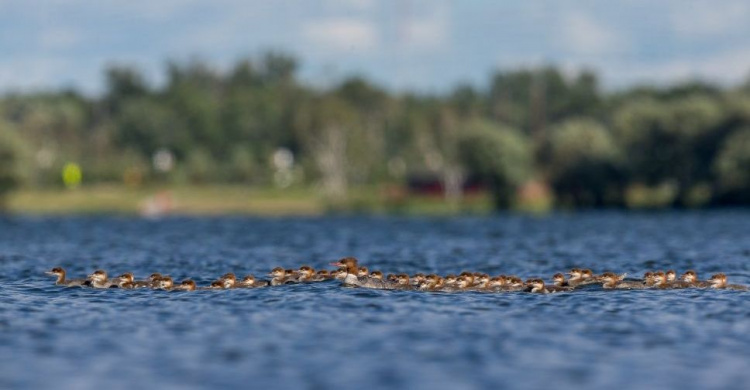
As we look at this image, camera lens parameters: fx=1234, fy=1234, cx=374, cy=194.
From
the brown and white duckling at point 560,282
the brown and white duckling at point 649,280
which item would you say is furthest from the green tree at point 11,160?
the brown and white duckling at point 649,280

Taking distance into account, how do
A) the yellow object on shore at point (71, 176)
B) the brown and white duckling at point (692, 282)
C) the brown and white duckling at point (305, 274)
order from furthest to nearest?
the yellow object on shore at point (71, 176)
the brown and white duckling at point (305, 274)
the brown and white duckling at point (692, 282)

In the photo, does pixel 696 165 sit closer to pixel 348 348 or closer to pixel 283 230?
pixel 283 230

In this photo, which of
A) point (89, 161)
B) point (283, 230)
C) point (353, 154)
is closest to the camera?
point (283, 230)

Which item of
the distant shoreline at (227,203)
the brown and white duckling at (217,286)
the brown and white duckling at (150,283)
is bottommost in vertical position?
the distant shoreline at (227,203)

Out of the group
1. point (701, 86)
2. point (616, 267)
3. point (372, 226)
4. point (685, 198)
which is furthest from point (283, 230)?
point (701, 86)

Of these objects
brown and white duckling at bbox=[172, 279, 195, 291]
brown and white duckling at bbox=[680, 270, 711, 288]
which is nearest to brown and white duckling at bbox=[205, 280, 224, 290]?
brown and white duckling at bbox=[172, 279, 195, 291]

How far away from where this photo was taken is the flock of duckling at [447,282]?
117 ft

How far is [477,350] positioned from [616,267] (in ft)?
77.4

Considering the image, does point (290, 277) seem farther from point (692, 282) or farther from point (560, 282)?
point (692, 282)

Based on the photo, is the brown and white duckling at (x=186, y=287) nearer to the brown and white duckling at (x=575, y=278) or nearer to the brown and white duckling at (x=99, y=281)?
the brown and white duckling at (x=99, y=281)

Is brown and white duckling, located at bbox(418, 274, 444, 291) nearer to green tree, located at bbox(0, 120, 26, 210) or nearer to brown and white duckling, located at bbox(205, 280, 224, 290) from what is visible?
brown and white duckling, located at bbox(205, 280, 224, 290)

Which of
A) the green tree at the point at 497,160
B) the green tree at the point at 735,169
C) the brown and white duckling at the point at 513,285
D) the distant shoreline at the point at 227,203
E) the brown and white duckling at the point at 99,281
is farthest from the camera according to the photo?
the green tree at the point at 497,160

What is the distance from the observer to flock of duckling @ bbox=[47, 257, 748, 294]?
35625 mm

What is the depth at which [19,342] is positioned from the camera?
26.6 meters
